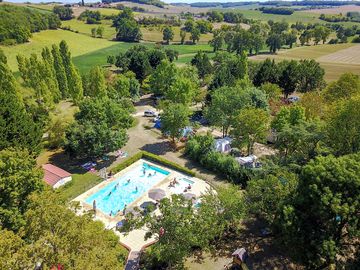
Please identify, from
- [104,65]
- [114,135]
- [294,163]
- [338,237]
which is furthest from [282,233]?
[104,65]

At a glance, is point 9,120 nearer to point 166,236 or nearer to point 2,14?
point 166,236

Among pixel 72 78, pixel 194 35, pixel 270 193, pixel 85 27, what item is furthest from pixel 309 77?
pixel 85 27

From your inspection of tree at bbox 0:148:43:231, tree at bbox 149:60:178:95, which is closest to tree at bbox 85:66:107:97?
tree at bbox 149:60:178:95

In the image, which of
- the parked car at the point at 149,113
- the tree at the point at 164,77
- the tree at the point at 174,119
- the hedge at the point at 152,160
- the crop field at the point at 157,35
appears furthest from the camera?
the crop field at the point at 157,35

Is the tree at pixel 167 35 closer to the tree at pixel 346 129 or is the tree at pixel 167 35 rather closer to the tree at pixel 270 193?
the tree at pixel 346 129

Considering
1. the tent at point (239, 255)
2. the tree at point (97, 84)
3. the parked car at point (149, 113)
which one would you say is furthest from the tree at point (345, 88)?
the tree at point (97, 84)

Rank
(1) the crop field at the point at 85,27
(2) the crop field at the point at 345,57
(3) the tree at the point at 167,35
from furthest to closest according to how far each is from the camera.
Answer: (1) the crop field at the point at 85,27
(3) the tree at the point at 167,35
(2) the crop field at the point at 345,57

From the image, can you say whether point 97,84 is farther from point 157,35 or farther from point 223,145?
point 157,35
